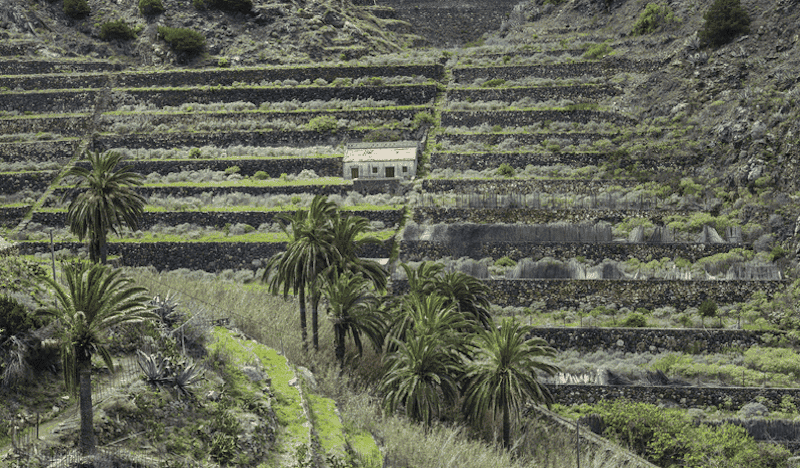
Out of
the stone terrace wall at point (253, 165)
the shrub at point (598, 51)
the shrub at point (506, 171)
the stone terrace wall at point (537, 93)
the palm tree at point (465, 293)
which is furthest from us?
the shrub at point (598, 51)

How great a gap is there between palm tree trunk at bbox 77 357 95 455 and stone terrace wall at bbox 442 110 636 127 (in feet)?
187

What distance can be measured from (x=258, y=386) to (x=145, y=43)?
2860 inches

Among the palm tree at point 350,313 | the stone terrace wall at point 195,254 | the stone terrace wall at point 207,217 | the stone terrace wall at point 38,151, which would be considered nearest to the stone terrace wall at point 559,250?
the stone terrace wall at point 207,217

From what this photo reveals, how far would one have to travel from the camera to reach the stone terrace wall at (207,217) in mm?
65562

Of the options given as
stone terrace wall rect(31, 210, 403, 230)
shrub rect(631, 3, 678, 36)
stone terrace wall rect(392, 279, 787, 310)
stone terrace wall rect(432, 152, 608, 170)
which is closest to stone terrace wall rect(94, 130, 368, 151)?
stone terrace wall rect(432, 152, 608, 170)

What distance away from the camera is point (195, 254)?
63750 mm

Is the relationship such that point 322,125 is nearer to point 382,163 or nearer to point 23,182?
point 382,163

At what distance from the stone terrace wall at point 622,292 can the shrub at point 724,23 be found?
31.5m

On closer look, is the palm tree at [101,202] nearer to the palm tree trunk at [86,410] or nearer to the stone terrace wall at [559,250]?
the stone terrace wall at [559,250]

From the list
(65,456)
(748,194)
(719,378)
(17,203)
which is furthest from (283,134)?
(65,456)

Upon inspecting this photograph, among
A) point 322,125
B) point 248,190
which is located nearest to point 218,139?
point 322,125

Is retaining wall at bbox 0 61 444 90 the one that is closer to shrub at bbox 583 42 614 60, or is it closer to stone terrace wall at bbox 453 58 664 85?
stone terrace wall at bbox 453 58 664 85

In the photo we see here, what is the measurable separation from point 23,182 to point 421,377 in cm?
4908

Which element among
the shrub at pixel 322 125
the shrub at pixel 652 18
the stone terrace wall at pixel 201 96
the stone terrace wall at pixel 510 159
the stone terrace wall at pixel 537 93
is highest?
the shrub at pixel 652 18
